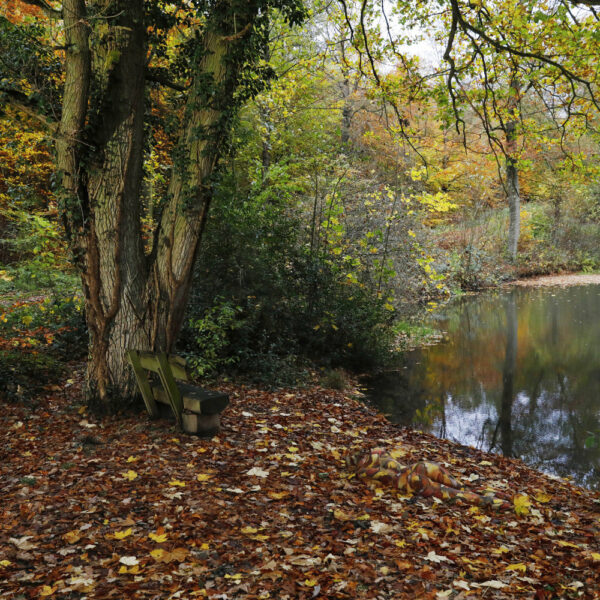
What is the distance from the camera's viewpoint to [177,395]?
4.78m

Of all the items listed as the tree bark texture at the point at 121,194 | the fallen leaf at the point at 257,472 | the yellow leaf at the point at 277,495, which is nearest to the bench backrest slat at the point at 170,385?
the tree bark texture at the point at 121,194

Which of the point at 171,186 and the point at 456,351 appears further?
the point at 456,351

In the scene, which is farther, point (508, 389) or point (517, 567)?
point (508, 389)

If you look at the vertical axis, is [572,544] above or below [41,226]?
below

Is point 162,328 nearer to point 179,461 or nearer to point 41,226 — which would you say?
point 179,461

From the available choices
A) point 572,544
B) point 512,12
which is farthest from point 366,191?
point 572,544

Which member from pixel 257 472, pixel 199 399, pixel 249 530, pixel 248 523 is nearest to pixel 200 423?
pixel 199 399

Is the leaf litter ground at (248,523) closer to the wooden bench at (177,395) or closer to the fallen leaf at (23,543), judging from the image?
the fallen leaf at (23,543)


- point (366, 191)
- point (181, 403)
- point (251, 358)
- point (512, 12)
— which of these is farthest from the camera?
point (366, 191)

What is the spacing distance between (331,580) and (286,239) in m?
6.12

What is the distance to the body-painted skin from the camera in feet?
13.5

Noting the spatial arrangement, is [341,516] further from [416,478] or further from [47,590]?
[47,590]

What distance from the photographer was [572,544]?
3455 mm

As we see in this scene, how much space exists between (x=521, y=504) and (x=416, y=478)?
85cm
